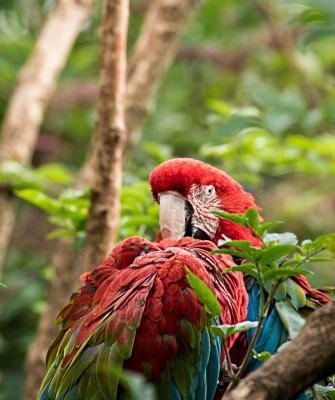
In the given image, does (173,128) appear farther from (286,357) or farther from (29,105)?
(286,357)

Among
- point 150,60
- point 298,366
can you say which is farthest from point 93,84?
point 298,366

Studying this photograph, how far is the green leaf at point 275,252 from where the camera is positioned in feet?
3.00

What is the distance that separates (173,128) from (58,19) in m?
1.54

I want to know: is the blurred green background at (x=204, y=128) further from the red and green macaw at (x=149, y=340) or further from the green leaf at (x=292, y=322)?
the green leaf at (x=292, y=322)

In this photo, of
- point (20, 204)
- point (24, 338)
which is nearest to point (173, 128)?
point (20, 204)

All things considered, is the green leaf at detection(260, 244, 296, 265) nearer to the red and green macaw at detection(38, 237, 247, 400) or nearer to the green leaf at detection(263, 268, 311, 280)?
the green leaf at detection(263, 268, 311, 280)

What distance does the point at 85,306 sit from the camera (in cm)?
153

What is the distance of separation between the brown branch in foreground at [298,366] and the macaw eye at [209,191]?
119 centimetres

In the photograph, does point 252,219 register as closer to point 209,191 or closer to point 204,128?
point 209,191

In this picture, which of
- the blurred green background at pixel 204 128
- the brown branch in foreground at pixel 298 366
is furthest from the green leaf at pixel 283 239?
the blurred green background at pixel 204 128

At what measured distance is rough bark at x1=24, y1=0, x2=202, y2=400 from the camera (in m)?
2.38

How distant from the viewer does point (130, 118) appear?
2.60 m

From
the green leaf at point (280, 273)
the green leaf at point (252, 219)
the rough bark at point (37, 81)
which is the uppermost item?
the rough bark at point (37, 81)

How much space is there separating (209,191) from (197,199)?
0.04 m
